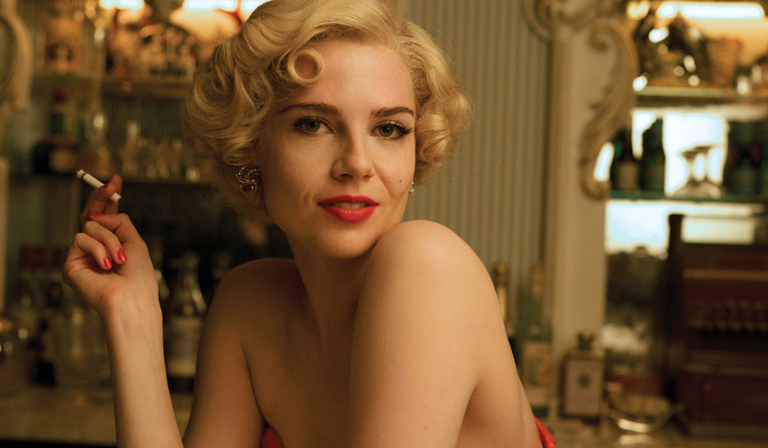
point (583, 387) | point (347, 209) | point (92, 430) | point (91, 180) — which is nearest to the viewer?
point (347, 209)

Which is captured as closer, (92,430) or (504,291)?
(92,430)

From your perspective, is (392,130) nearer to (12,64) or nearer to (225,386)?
(225,386)

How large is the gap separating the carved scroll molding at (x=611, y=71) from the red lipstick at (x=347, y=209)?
1339 millimetres

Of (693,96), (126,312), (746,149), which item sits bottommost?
(126,312)

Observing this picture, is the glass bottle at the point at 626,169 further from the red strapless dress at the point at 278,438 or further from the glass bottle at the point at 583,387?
the red strapless dress at the point at 278,438

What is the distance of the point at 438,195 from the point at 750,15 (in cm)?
119

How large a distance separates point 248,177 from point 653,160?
1.60 meters

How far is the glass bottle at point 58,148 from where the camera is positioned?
2146mm

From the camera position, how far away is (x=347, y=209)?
29.9 inches

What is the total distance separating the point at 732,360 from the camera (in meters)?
1.89

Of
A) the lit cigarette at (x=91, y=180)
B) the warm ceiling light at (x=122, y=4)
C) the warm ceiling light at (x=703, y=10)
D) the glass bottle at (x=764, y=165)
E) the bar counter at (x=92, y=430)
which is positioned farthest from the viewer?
the warm ceiling light at (x=122, y=4)

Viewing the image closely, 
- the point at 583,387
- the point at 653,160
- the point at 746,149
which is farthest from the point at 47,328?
the point at 746,149

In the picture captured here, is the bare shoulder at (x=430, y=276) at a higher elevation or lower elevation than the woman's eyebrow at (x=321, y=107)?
lower

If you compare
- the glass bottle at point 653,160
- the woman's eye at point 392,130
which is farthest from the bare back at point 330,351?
the glass bottle at point 653,160
